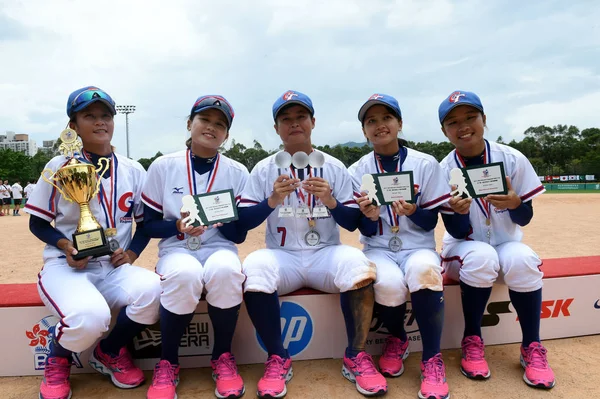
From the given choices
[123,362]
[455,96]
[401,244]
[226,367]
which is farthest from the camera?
[455,96]

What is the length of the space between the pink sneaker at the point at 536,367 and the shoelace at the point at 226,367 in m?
1.93

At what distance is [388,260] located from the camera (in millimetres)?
2928

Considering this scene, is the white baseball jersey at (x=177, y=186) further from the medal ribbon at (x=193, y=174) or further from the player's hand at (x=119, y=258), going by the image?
the player's hand at (x=119, y=258)

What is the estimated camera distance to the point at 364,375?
8.51ft

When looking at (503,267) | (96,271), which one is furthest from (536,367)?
(96,271)

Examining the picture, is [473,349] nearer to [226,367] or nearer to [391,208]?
[391,208]

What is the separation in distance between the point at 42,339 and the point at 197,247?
4.21 feet

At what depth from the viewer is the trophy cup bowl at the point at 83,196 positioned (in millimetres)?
2664

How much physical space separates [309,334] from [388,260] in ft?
2.71

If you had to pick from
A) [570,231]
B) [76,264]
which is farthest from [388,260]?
[570,231]

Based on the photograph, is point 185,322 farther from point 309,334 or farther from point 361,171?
point 361,171

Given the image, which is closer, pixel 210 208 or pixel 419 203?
pixel 210 208

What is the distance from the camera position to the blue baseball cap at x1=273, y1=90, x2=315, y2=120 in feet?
9.90

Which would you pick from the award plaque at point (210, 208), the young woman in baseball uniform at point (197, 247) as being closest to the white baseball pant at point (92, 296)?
the young woman in baseball uniform at point (197, 247)
